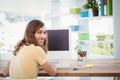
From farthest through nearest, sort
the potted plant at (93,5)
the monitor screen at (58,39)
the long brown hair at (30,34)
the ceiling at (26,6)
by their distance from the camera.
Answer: the ceiling at (26,6) < the potted plant at (93,5) < the monitor screen at (58,39) < the long brown hair at (30,34)

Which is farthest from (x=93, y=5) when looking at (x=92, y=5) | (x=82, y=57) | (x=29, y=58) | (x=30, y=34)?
(x=29, y=58)

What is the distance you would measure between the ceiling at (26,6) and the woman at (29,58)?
1.84 metres

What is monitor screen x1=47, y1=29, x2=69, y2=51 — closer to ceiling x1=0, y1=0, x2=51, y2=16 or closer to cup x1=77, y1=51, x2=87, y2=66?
cup x1=77, y1=51, x2=87, y2=66

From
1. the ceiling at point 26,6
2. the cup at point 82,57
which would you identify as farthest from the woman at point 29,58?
the ceiling at point 26,6

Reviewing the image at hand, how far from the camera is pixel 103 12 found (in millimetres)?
3455

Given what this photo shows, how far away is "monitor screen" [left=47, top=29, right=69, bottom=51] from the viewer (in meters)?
2.70

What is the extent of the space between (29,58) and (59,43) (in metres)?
0.80

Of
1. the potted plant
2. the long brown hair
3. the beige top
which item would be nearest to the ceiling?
the potted plant

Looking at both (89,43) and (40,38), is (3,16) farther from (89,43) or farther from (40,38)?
(40,38)

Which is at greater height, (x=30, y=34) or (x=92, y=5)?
(x=92, y=5)

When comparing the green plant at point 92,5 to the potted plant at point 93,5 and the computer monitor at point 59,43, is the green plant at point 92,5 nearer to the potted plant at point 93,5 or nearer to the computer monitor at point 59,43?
the potted plant at point 93,5

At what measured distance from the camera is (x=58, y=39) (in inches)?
106

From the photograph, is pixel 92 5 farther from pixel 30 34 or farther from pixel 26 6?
pixel 30 34

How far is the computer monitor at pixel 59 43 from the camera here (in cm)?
270
